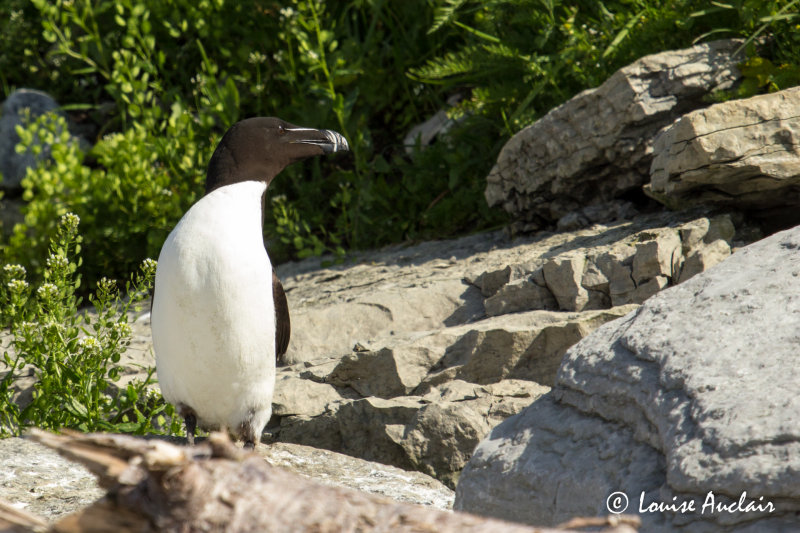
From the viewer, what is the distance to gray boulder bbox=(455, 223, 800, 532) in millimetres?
1973

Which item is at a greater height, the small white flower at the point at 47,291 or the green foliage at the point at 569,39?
the green foliage at the point at 569,39

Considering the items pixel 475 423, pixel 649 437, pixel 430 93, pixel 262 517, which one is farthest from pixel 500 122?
pixel 262 517

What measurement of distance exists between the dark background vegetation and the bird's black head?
1637mm

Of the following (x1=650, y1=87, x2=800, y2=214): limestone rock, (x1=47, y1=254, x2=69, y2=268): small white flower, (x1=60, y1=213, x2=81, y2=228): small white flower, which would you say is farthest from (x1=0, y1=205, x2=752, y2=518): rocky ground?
(x1=60, y1=213, x2=81, y2=228): small white flower

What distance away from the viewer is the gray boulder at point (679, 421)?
1973 mm

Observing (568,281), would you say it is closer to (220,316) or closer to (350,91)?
(220,316)

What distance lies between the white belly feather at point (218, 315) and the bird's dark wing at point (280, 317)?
125mm

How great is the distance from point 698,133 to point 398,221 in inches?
107

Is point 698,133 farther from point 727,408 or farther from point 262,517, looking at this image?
point 262,517

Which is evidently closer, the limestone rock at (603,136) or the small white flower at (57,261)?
the small white flower at (57,261)

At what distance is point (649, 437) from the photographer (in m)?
2.26
